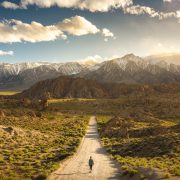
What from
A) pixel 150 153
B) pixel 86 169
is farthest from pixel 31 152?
pixel 150 153

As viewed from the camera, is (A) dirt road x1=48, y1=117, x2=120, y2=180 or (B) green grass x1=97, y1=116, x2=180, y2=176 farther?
(B) green grass x1=97, y1=116, x2=180, y2=176

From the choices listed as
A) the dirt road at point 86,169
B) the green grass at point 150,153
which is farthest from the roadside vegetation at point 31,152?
the green grass at point 150,153

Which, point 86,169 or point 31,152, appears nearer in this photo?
point 86,169

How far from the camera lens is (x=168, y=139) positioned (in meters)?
42.7

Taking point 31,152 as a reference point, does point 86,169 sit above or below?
above

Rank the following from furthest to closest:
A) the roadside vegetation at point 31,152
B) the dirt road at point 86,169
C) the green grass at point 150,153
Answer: the roadside vegetation at point 31,152, the green grass at point 150,153, the dirt road at point 86,169

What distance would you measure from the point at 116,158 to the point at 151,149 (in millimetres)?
6792

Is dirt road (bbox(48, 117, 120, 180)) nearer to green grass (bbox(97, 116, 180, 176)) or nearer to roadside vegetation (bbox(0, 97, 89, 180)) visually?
roadside vegetation (bbox(0, 97, 89, 180))

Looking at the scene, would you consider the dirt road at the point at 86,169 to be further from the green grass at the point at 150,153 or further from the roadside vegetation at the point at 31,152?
the green grass at the point at 150,153

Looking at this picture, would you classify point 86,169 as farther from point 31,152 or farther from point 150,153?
point 31,152

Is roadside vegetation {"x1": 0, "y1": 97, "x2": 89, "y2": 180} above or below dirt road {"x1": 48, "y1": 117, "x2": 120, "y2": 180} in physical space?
below

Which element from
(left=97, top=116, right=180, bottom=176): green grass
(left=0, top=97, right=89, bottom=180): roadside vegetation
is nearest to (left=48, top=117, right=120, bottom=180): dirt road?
(left=0, top=97, right=89, bottom=180): roadside vegetation

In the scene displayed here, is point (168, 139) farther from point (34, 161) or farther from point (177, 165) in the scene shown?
point (34, 161)

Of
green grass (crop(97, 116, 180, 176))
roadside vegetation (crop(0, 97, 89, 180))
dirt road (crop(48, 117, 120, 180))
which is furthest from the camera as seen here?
roadside vegetation (crop(0, 97, 89, 180))
